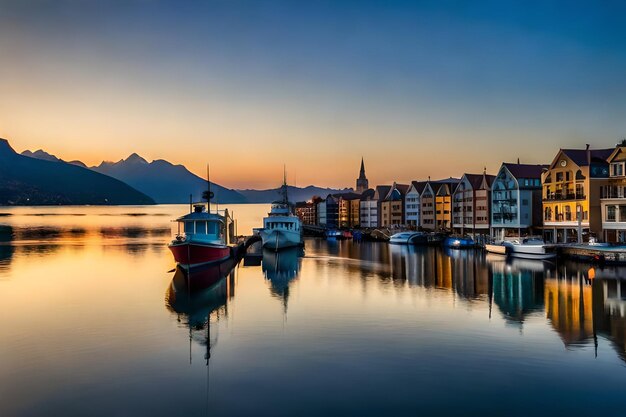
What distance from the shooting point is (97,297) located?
47.0 m

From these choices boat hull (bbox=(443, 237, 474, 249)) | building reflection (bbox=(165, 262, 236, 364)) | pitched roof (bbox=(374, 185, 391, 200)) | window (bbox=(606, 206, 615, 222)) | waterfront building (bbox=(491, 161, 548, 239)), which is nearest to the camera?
building reflection (bbox=(165, 262, 236, 364))

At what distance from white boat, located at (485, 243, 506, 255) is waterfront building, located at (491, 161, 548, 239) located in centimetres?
892

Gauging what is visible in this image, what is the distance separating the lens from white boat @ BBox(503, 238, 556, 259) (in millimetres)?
70631

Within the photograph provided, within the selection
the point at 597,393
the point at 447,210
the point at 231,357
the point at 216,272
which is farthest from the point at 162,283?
the point at 447,210

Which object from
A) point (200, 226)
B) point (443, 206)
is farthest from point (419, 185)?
point (200, 226)

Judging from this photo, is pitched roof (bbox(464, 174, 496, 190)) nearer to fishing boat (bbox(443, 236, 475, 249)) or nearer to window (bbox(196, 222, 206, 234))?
fishing boat (bbox(443, 236, 475, 249))

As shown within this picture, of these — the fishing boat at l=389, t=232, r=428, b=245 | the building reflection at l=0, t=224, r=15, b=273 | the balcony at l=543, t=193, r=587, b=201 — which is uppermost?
the balcony at l=543, t=193, r=587, b=201

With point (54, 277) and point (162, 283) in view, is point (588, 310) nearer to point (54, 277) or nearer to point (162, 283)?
point (162, 283)

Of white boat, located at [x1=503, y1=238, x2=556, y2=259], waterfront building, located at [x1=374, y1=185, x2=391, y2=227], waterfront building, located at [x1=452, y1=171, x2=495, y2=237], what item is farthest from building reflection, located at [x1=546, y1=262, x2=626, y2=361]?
waterfront building, located at [x1=374, y1=185, x2=391, y2=227]

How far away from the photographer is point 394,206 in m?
141

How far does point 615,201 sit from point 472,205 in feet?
127

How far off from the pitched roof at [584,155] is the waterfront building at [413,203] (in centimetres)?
5066

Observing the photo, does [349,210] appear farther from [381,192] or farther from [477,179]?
[477,179]

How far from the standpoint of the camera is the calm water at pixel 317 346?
21.2 meters
